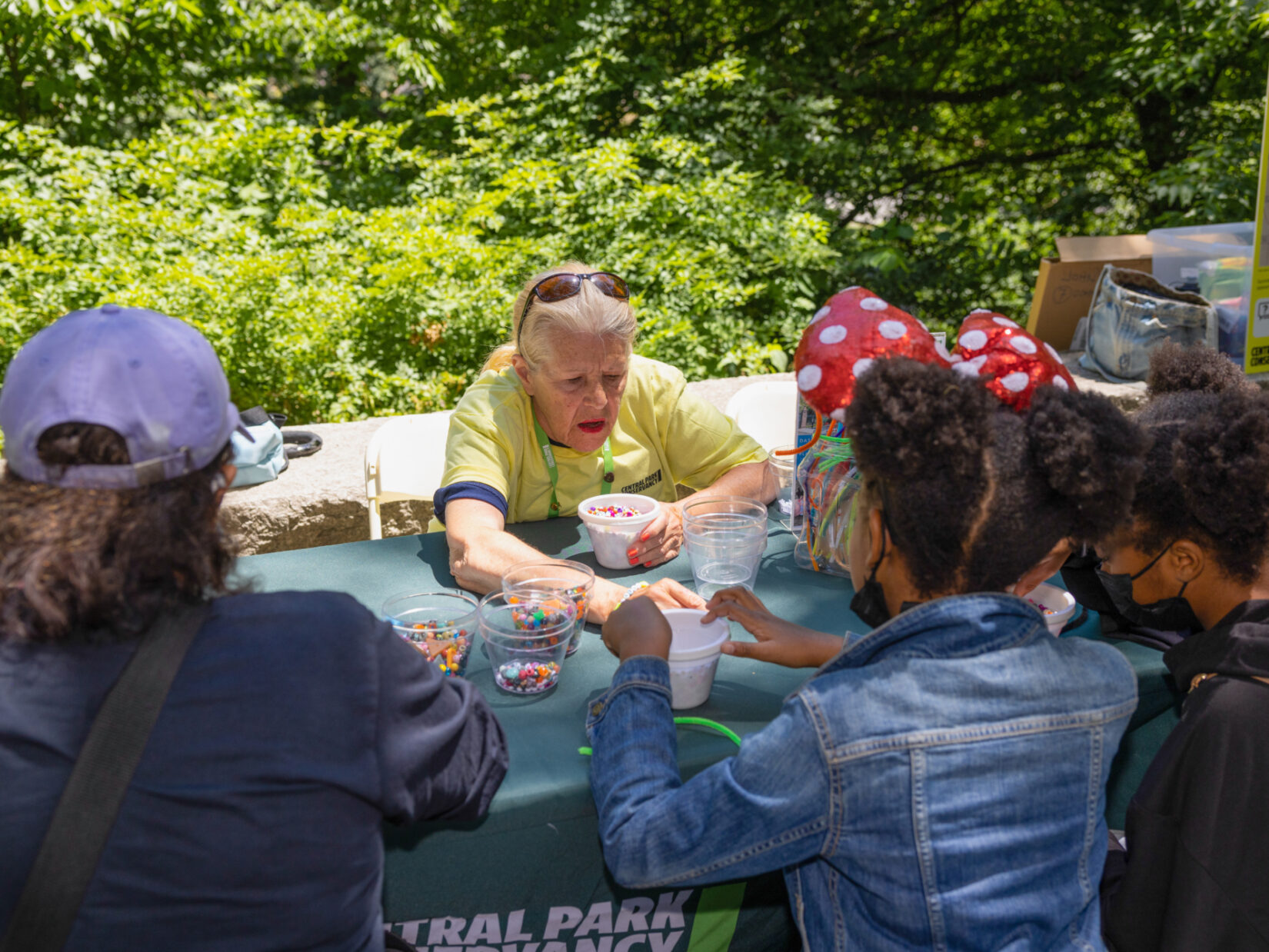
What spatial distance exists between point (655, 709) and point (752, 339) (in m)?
4.86

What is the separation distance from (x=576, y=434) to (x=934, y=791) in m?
1.57

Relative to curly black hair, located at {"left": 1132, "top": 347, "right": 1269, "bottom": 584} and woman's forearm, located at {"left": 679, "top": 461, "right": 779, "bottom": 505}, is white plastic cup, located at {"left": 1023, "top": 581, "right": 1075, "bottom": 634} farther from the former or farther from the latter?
woman's forearm, located at {"left": 679, "top": 461, "right": 779, "bottom": 505}

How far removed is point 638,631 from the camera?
1.56 metres

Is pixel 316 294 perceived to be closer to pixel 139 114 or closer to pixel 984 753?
pixel 139 114

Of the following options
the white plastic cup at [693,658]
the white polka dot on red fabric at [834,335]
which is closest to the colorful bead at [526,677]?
the white plastic cup at [693,658]

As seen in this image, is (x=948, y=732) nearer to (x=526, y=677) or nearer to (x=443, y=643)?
(x=526, y=677)

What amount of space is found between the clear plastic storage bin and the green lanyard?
11.1 ft

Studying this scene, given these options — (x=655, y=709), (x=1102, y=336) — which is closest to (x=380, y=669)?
(x=655, y=709)

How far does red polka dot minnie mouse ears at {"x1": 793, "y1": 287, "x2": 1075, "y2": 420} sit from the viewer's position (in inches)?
60.3

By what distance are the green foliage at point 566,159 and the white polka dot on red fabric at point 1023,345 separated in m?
4.08

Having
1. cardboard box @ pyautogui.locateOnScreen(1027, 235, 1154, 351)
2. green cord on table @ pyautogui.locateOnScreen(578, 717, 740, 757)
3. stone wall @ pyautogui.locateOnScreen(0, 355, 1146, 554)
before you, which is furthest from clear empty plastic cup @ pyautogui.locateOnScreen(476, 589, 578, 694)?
cardboard box @ pyautogui.locateOnScreen(1027, 235, 1154, 351)

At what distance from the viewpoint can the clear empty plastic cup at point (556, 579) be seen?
1.88 metres

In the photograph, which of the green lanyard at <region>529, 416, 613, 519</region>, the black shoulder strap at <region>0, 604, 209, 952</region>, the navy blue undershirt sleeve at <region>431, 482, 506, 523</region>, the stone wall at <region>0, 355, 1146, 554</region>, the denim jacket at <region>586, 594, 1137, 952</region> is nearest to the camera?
the black shoulder strap at <region>0, 604, 209, 952</region>

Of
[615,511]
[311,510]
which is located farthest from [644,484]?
[311,510]
